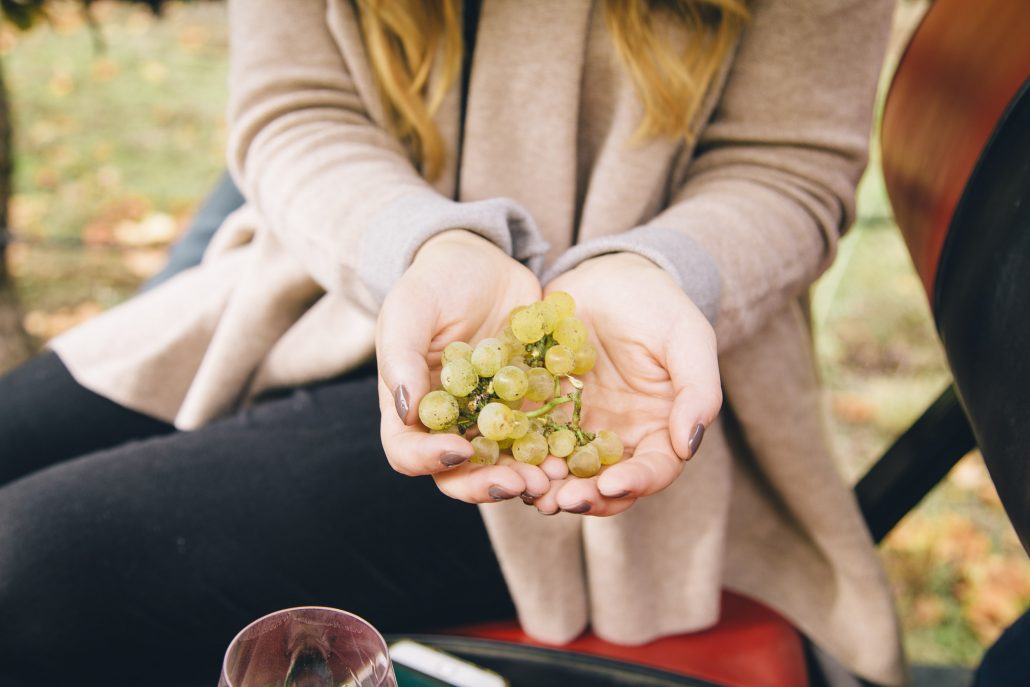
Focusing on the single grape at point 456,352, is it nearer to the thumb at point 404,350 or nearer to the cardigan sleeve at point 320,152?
the thumb at point 404,350

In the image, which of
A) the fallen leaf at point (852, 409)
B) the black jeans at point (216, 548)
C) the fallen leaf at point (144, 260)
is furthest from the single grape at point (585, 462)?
the fallen leaf at point (144, 260)

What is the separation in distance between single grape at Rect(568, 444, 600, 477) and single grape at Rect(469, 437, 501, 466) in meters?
0.08

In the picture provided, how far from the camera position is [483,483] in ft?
2.62

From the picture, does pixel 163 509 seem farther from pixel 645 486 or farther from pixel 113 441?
pixel 645 486

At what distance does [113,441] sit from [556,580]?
0.85 meters

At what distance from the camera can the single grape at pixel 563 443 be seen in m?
0.85

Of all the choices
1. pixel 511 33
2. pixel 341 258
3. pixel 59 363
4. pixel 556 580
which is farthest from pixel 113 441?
pixel 511 33

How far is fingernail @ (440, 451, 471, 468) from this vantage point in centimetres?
78

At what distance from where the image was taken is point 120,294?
10.1ft

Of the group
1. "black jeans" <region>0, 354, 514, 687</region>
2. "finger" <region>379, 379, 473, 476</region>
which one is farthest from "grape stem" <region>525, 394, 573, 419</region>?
"black jeans" <region>0, 354, 514, 687</region>

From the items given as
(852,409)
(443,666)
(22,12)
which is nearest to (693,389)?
(443,666)

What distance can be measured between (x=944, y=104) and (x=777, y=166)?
0.25m

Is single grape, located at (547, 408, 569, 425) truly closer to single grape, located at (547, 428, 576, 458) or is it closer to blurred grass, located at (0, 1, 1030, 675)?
single grape, located at (547, 428, 576, 458)

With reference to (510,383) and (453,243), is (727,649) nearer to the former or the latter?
(510,383)
